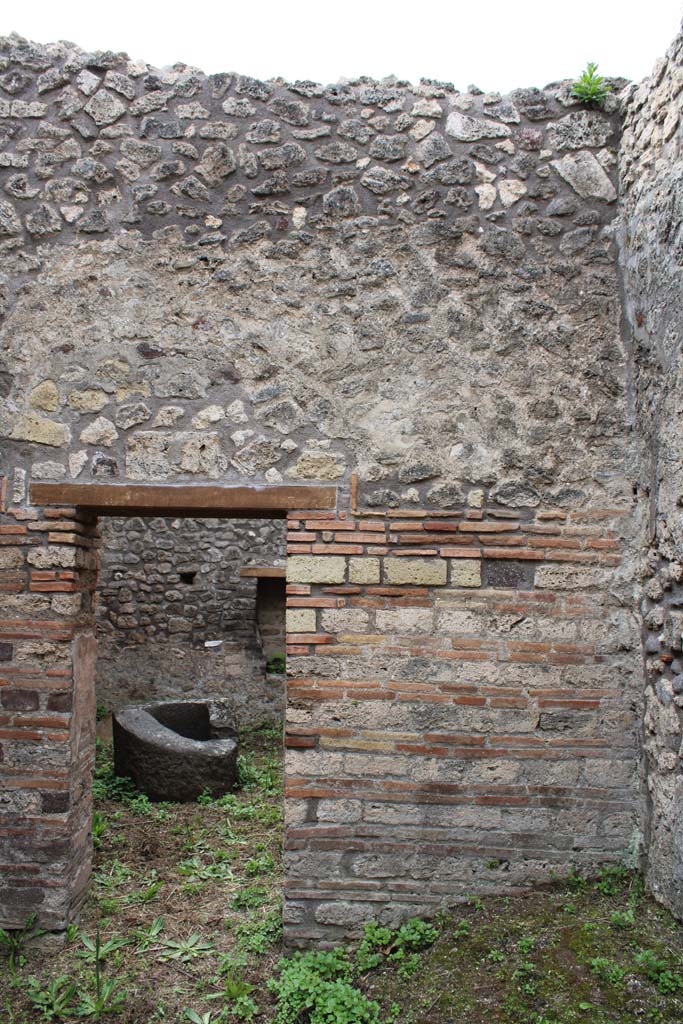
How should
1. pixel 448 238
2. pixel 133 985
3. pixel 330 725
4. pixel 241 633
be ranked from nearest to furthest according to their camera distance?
pixel 133 985, pixel 330 725, pixel 448 238, pixel 241 633

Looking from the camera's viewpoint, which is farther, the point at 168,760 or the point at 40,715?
the point at 168,760

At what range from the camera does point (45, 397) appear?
13.1 ft

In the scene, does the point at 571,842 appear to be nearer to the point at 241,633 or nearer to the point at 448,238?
the point at 448,238

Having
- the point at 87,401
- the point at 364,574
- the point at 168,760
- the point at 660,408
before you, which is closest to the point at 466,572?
the point at 364,574

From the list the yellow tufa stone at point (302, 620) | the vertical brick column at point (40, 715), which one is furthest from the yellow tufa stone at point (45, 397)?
the yellow tufa stone at point (302, 620)

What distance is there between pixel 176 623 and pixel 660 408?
20.7 feet

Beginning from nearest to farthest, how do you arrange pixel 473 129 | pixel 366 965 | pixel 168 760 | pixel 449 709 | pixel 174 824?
pixel 366 965, pixel 449 709, pixel 473 129, pixel 174 824, pixel 168 760

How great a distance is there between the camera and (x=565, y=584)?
3842mm

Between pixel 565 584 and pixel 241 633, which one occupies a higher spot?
pixel 565 584

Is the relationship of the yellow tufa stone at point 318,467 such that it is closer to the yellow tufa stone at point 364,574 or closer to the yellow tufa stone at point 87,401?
the yellow tufa stone at point 364,574

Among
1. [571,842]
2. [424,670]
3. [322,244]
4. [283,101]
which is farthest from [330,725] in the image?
[283,101]

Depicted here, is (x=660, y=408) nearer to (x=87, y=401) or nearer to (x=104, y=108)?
(x=87, y=401)

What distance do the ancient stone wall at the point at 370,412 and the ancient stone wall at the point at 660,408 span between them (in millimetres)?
130

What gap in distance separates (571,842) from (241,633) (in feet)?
18.0
